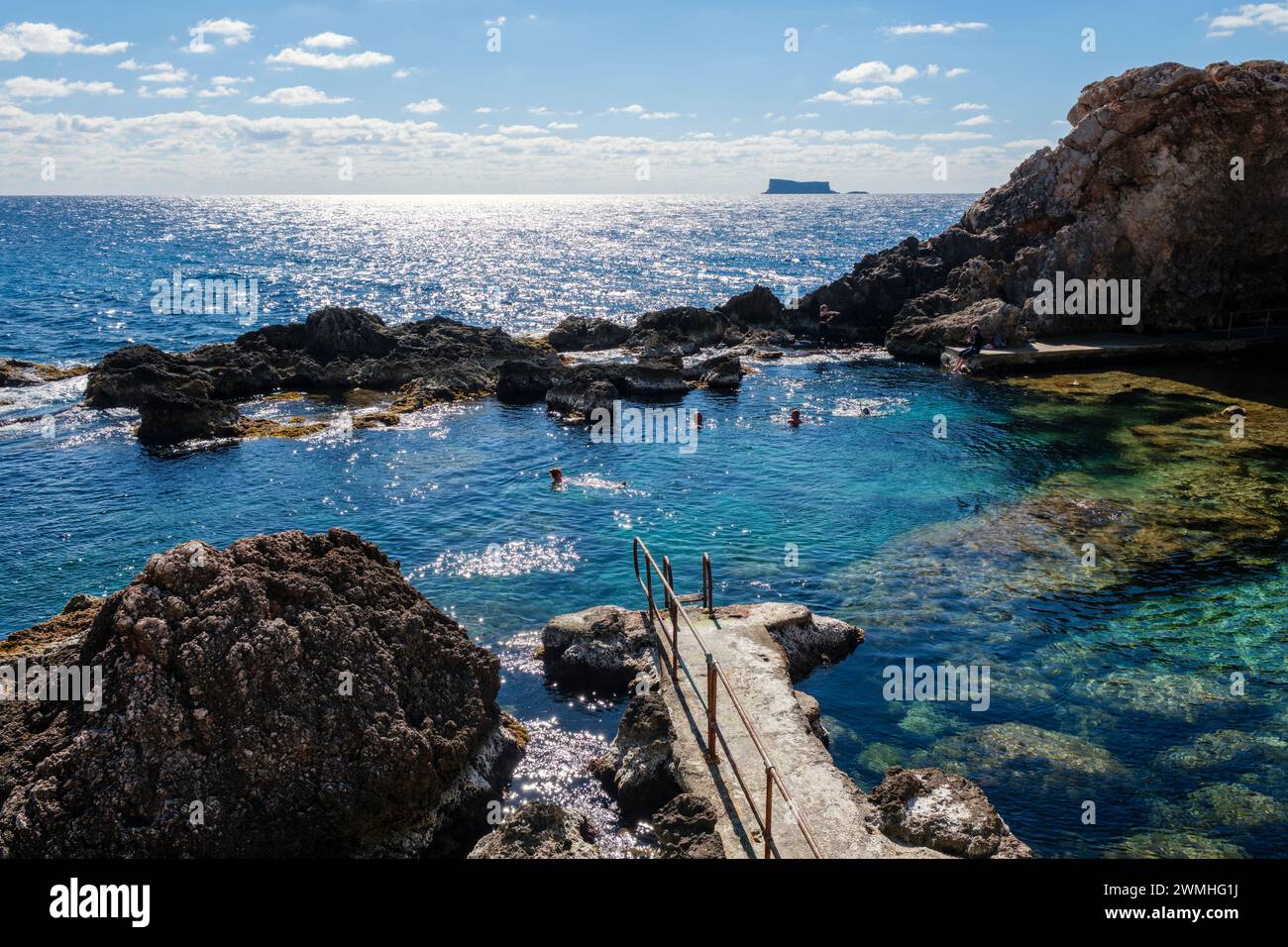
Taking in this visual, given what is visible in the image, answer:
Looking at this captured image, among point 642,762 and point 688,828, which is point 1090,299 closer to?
point 642,762

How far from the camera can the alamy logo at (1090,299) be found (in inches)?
2211

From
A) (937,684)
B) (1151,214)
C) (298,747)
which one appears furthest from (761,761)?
(1151,214)

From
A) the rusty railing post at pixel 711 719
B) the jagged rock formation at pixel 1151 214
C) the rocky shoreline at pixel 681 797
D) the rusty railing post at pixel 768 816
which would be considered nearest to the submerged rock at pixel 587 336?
the jagged rock formation at pixel 1151 214

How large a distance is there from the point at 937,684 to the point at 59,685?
57.4 feet

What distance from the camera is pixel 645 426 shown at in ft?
145

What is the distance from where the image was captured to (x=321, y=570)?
15273mm

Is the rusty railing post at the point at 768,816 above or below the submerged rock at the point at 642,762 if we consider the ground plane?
above

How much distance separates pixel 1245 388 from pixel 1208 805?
3810cm

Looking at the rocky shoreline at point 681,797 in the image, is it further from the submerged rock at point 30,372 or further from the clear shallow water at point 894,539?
the submerged rock at point 30,372

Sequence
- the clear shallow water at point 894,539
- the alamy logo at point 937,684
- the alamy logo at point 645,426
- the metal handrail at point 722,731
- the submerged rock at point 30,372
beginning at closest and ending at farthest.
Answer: the metal handrail at point 722,731 < the clear shallow water at point 894,539 < the alamy logo at point 937,684 < the alamy logo at point 645,426 < the submerged rock at point 30,372

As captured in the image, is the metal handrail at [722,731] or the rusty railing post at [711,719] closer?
the metal handrail at [722,731]

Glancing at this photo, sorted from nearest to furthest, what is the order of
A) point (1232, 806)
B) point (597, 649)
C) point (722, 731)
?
point (1232, 806) < point (722, 731) < point (597, 649)
